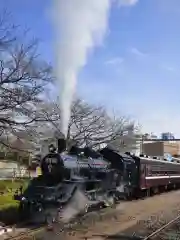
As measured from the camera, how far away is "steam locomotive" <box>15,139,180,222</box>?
13680mm

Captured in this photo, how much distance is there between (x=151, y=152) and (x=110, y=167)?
79.9 m

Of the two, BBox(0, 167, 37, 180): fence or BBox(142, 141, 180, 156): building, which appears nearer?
BBox(0, 167, 37, 180): fence

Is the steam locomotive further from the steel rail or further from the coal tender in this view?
the steel rail

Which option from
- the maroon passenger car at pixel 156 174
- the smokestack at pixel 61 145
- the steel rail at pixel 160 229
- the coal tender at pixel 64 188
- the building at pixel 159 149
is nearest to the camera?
the steel rail at pixel 160 229

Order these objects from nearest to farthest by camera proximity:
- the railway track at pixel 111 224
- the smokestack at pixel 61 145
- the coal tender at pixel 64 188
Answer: the railway track at pixel 111 224 → the coal tender at pixel 64 188 → the smokestack at pixel 61 145

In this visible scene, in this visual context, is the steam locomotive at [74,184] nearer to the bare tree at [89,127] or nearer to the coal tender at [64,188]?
the coal tender at [64,188]

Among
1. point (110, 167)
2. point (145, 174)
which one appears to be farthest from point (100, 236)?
point (145, 174)

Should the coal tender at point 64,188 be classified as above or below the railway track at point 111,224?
above

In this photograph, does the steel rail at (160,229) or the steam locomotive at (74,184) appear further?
the steam locomotive at (74,184)

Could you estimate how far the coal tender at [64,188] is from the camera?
13641 millimetres

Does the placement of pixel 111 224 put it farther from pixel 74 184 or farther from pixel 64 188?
pixel 64 188

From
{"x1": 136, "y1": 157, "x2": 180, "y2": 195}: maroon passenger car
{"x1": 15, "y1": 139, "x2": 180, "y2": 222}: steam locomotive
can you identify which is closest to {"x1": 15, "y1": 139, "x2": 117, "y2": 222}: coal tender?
{"x1": 15, "y1": 139, "x2": 180, "y2": 222}: steam locomotive

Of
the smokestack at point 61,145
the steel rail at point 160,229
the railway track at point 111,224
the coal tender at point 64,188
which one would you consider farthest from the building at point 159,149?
the smokestack at point 61,145

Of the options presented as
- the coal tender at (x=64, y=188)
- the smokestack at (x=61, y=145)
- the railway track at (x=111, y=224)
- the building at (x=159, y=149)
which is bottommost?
the railway track at (x=111, y=224)
